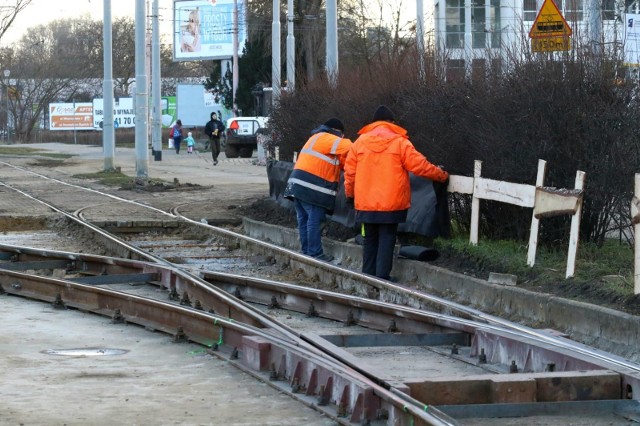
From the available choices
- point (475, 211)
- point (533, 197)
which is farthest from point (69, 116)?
point (533, 197)

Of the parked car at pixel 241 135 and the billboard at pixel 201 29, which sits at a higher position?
the billboard at pixel 201 29

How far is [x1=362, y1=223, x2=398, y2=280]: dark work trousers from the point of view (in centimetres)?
1212

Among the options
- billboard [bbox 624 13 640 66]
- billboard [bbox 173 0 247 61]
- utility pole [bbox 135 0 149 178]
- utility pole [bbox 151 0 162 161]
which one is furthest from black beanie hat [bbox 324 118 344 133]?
billboard [bbox 173 0 247 61]

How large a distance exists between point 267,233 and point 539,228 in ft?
19.8

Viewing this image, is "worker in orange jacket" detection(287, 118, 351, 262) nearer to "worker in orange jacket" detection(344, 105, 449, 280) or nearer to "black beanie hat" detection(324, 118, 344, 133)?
"black beanie hat" detection(324, 118, 344, 133)

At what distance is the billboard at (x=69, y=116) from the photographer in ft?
316

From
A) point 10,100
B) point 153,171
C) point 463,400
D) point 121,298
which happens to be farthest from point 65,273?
point 10,100

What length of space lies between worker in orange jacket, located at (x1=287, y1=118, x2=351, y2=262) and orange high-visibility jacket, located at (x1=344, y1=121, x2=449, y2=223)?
170 centimetres

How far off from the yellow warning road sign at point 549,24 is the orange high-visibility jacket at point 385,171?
236 cm

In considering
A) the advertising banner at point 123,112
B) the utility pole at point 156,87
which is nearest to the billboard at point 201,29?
the advertising banner at point 123,112

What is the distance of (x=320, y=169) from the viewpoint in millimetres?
13906

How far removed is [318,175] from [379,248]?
1.90 meters

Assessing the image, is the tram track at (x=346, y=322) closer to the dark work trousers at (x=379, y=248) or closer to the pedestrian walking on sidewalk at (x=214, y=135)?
the dark work trousers at (x=379, y=248)

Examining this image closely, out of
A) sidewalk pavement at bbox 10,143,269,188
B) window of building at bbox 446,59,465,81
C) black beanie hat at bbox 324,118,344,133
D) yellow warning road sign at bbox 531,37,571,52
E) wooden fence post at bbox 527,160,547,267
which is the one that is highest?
Answer: yellow warning road sign at bbox 531,37,571,52
